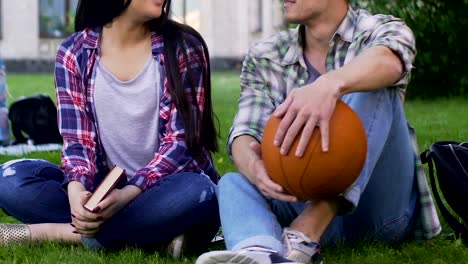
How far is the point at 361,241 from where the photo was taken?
14.1 feet

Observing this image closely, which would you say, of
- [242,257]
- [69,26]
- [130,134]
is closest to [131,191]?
[130,134]

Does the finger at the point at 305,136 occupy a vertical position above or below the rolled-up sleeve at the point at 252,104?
above

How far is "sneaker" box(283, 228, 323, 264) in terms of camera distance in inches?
146

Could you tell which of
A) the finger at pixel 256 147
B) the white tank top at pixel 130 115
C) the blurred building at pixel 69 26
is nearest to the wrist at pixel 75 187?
the white tank top at pixel 130 115

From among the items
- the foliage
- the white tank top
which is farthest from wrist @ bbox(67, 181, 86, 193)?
the foliage

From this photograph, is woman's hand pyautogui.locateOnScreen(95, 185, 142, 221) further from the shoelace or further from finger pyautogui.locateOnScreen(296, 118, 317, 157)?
finger pyautogui.locateOnScreen(296, 118, 317, 157)

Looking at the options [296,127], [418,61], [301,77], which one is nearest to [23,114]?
[301,77]

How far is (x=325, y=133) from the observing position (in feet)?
11.3

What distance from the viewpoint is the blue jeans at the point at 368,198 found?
3.69m

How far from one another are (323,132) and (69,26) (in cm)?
2986

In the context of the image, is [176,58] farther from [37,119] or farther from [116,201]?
[37,119]

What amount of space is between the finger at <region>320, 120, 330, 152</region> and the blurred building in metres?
28.5

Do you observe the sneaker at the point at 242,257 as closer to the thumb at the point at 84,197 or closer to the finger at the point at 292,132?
the finger at the point at 292,132

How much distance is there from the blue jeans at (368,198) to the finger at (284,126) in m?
0.33
